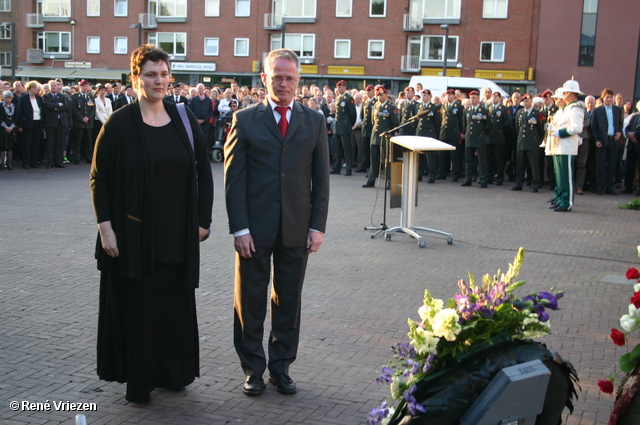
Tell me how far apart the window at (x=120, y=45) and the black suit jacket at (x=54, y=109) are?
44832mm

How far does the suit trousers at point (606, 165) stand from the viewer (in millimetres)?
16616

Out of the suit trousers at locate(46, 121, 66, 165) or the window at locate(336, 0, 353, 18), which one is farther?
the window at locate(336, 0, 353, 18)

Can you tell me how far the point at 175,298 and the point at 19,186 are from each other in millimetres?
12212

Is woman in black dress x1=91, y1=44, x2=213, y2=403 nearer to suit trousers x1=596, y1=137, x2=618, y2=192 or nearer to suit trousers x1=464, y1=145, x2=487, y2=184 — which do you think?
suit trousers x1=464, y1=145, x2=487, y2=184

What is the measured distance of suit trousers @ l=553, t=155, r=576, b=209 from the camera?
13430mm

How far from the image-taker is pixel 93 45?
205 feet

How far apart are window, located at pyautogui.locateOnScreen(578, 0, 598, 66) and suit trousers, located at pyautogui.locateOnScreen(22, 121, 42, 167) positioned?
38.5 metres

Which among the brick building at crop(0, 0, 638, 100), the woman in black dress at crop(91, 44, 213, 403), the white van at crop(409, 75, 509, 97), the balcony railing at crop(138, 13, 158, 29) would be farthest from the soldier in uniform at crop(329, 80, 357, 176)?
the balcony railing at crop(138, 13, 158, 29)

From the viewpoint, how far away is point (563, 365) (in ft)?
11.7

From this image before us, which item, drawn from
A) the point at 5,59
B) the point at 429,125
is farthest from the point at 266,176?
the point at 5,59

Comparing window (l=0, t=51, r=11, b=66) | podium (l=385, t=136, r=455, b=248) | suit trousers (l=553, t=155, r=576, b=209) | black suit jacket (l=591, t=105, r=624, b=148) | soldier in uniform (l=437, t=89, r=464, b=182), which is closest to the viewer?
podium (l=385, t=136, r=455, b=248)

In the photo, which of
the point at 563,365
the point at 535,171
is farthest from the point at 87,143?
the point at 563,365

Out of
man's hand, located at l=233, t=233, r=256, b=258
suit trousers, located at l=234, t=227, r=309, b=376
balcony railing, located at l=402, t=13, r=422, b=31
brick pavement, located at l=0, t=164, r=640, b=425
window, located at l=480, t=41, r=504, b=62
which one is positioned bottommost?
brick pavement, located at l=0, t=164, r=640, b=425

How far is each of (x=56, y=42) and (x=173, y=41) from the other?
11.8 m
